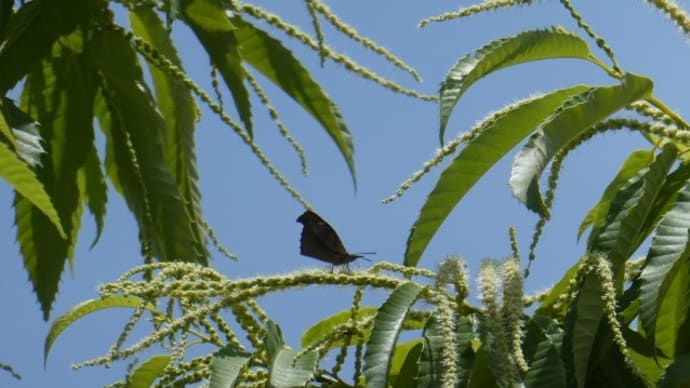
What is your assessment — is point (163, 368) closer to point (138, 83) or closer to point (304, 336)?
point (304, 336)

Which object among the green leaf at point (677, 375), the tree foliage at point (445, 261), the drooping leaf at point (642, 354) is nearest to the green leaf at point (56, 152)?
the tree foliage at point (445, 261)

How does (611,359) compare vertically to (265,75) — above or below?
below

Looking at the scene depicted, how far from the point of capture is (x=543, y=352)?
1.69 metres

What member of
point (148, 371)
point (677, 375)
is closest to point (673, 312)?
point (677, 375)

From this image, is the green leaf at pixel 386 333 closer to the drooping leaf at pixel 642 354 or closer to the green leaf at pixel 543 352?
the green leaf at pixel 543 352

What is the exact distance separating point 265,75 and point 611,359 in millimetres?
1025

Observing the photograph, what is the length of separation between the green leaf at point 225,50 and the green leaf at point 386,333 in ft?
2.51

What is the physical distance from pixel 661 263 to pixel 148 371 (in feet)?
2.65

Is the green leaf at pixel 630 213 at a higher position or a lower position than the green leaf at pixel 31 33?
lower

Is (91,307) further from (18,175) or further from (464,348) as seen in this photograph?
(464,348)

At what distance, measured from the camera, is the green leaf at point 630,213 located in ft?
5.81

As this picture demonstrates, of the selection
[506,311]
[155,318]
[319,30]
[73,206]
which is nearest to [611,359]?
[506,311]

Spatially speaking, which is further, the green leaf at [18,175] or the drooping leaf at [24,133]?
the drooping leaf at [24,133]

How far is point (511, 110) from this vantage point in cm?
185
